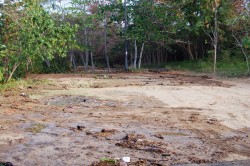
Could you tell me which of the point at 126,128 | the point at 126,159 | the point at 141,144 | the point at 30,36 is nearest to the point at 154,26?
the point at 30,36

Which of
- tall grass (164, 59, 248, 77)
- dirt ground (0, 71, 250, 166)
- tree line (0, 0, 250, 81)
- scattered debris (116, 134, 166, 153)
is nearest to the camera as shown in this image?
dirt ground (0, 71, 250, 166)

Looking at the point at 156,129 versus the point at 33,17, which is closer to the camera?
the point at 156,129

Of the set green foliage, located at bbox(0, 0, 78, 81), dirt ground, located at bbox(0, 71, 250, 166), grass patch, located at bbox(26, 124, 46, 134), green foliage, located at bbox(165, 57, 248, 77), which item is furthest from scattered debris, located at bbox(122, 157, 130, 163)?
green foliage, located at bbox(165, 57, 248, 77)

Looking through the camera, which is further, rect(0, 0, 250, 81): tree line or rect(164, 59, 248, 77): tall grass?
rect(164, 59, 248, 77): tall grass

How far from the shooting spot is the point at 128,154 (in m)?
5.14

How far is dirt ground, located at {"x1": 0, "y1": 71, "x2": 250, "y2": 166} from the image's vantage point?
509cm

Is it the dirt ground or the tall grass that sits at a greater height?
the tall grass

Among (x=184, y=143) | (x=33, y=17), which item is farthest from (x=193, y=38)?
(x=184, y=143)

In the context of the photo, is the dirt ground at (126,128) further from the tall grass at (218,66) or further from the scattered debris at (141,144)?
the tall grass at (218,66)

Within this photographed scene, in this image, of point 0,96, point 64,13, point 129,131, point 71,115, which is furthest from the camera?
point 64,13

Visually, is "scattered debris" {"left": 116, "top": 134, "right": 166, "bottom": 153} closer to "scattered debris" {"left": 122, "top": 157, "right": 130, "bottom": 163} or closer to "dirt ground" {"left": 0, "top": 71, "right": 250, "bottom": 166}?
"dirt ground" {"left": 0, "top": 71, "right": 250, "bottom": 166}

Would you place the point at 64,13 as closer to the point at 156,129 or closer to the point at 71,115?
the point at 71,115

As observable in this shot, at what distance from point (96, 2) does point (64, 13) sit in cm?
252

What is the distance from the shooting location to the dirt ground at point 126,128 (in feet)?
16.7
